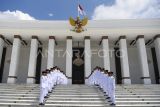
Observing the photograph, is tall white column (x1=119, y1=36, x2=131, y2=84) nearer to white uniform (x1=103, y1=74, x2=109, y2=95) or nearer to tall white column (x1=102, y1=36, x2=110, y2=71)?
tall white column (x1=102, y1=36, x2=110, y2=71)

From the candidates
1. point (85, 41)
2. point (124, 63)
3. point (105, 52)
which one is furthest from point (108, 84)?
point (85, 41)

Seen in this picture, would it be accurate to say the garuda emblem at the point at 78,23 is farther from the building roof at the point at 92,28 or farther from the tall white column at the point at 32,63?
the tall white column at the point at 32,63

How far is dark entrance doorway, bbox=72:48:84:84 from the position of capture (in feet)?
60.0

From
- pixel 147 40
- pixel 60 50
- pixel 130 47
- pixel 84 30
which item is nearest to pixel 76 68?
pixel 60 50

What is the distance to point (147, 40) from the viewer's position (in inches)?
710

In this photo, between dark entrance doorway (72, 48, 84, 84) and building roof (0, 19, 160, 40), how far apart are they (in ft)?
8.36

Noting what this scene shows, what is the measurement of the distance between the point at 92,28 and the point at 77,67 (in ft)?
13.8

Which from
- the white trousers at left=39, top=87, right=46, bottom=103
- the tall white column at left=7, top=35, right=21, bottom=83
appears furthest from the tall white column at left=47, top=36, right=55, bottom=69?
the white trousers at left=39, top=87, right=46, bottom=103

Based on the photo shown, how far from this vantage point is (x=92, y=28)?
16516 mm

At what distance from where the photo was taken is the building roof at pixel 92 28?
1645cm

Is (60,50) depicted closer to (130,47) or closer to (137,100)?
(130,47)

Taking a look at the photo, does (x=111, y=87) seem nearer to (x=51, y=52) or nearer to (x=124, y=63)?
(x=124, y=63)

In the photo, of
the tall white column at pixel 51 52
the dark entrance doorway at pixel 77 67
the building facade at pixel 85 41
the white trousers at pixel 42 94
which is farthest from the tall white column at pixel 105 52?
the white trousers at pixel 42 94

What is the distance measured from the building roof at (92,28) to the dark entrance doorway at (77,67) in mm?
2548
